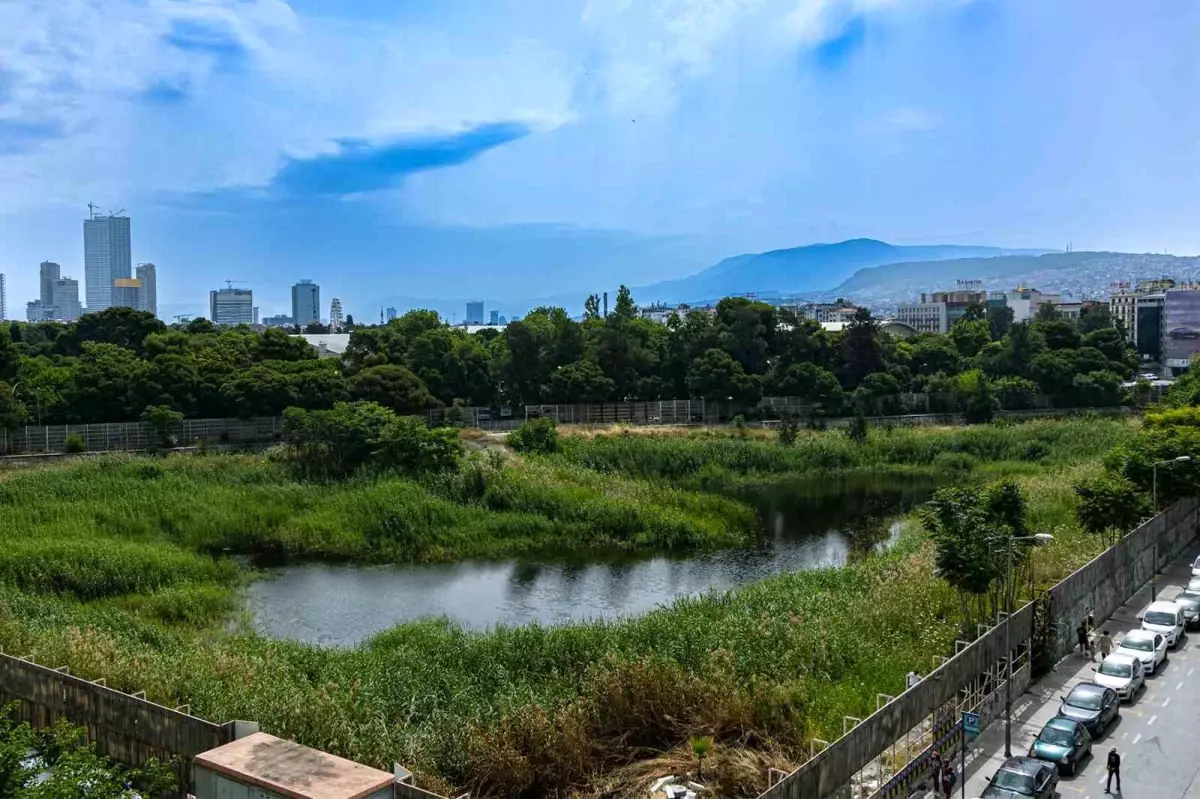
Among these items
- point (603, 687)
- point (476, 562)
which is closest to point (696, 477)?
point (476, 562)

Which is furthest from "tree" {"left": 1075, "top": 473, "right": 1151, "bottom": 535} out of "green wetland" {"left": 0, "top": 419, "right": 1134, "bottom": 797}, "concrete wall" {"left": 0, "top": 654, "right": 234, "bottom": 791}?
"concrete wall" {"left": 0, "top": 654, "right": 234, "bottom": 791}

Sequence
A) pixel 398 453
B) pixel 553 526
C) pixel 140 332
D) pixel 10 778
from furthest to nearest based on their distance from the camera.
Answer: pixel 140 332 → pixel 398 453 → pixel 553 526 → pixel 10 778

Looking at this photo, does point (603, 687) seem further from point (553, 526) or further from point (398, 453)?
point (398, 453)

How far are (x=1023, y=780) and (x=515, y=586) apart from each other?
18.0m

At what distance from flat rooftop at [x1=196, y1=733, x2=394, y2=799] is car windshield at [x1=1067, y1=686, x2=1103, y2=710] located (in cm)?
1225

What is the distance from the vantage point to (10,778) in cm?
1071

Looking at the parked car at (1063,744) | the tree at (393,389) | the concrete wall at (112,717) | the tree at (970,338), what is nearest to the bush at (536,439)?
the tree at (393,389)

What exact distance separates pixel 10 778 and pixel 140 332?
2329 inches

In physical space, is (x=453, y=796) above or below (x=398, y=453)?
below

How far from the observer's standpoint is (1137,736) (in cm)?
1716

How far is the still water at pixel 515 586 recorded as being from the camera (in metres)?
26.4

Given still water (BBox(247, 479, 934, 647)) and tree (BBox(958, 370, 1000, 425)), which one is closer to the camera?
still water (BBox(247, 479, 934, 647))

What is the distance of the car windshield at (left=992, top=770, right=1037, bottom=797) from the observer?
556 inches

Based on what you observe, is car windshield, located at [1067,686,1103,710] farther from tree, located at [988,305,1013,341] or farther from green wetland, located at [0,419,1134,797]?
tree, located at [988,305,1013,341]
